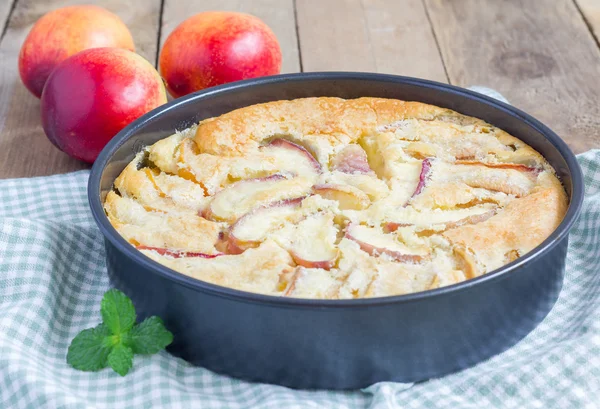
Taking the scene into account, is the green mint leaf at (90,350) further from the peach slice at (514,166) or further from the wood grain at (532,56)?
the wood grain at (532,56)

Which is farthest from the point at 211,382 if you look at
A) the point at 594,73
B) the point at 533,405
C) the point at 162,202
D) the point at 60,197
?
the point at 594,73

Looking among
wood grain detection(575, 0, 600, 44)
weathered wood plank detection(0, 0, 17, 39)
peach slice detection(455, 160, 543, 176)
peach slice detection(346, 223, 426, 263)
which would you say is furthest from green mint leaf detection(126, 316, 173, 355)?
wood grain detection(575, 0, 600, 44)

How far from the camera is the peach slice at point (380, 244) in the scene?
5.26 ft

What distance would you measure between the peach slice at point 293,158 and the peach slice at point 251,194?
0.17ft

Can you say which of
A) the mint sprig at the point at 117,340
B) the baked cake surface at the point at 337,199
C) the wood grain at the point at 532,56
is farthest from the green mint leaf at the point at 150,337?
the wood grain at the point at 532,56

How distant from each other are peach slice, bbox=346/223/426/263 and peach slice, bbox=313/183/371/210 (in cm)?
9

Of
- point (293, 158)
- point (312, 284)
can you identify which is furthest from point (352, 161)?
point (312, 284)

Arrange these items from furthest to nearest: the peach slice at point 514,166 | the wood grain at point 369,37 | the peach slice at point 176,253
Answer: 1. the wood grain at point 369,37
2. the peach slice at point 514,166
3. the peach slice at point 176,253

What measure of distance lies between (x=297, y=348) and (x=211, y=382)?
21cm

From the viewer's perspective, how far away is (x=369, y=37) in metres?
3.13

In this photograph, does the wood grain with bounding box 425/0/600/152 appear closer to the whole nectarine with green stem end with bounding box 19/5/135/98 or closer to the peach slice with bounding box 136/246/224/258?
the whole nectarine with green stem end with bounding box 19/5/135/98

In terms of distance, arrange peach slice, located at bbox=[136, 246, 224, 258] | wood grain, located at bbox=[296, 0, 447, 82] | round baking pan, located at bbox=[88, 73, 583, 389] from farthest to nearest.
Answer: wood grain, located at bbox=[296, 0, 447, 82] → peach slice, located at bbox=[136, 246, 224, 258] → round baking pan, located at bbox=[88, 73, 583, 389]

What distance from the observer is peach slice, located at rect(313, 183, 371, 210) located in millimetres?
1798

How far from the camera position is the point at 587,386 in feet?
4.88
